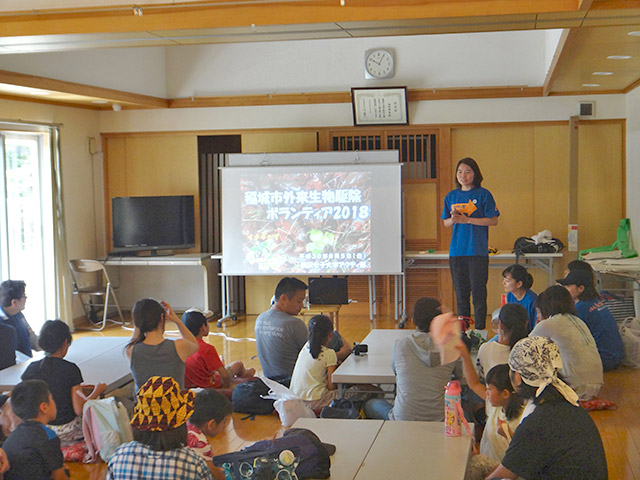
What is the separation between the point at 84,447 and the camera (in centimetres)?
422

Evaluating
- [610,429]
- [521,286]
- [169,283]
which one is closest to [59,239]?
[169,283]

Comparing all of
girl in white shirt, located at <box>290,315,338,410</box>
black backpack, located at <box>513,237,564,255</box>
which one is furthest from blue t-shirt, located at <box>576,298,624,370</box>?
Result: girl in white shirt, located at <box>290,315,338,410</box>

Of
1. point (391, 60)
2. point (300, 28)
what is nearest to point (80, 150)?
point (391, 60)

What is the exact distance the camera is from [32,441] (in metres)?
2.98

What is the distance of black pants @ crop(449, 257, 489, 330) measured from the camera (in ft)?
18.9

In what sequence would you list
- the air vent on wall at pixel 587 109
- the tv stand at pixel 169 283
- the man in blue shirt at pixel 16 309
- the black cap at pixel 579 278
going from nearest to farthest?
the man in blue shirt at pixel 16 309 < the black cap at pixel 579 278 < the air vent on wall at pixel 587 109 < the tv stand at pixel 169 283

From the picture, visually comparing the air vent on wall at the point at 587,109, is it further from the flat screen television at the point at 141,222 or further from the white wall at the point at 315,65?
the flat screen television at the point at 141,222

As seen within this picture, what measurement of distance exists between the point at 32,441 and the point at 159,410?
960 millimetres

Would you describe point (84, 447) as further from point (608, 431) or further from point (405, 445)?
point (608, 431)

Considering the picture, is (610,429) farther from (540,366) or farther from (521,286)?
(540,366)

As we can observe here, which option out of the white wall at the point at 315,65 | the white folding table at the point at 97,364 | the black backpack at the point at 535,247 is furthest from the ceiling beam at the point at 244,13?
the black backpack at the point at 535,247

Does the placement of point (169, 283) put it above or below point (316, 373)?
above

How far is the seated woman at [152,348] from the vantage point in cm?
403

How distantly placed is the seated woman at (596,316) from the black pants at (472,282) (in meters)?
0.58
